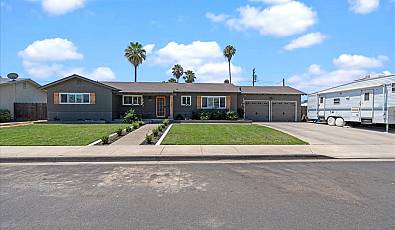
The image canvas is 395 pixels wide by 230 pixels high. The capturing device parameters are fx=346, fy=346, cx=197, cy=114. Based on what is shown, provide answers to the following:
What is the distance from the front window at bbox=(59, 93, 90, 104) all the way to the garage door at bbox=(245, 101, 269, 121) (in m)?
15.8

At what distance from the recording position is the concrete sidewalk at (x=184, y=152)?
11508 millimetres

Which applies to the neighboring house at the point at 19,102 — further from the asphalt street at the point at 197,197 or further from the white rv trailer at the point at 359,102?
the asphalt street at the point at 197,197

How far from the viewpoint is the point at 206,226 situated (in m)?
4.88

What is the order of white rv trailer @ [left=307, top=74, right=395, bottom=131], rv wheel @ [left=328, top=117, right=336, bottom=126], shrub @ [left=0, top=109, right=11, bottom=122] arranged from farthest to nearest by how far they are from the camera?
shrub @ [left=0, top=109, right=11, bottom=122]
rv wheel @ [left=328, top=117, right=336, bottom=126]
white rv trailer @ [left=307, top=74, right=395, bottom=131]

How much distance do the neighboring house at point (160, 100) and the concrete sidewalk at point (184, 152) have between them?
17.3 metres

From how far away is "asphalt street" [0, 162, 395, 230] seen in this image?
5098 millimetres

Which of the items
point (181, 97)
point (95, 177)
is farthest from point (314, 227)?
point (181, 97)

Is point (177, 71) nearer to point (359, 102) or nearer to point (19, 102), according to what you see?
point (19, 102)

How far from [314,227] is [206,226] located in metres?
1.52

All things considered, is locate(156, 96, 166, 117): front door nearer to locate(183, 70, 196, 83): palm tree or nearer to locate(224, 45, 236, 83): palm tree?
locate(224, 45, 236, 83): palm tree

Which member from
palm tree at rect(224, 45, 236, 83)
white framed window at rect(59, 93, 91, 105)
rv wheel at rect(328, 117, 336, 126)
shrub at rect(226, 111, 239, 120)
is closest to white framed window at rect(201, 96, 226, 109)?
shrub at rect(226, 111, 239, 120)

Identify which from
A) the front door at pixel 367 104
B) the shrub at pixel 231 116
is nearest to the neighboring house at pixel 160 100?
the shrub at pixel 231 116

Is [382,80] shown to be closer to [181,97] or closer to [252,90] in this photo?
[252,90]

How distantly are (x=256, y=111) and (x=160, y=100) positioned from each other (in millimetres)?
9942
